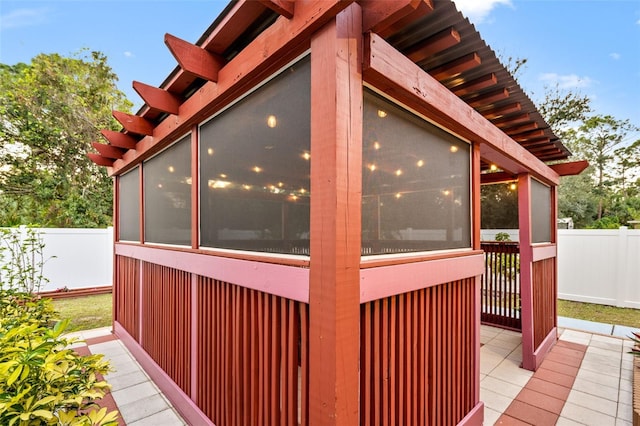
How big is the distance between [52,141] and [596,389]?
49.2 ft

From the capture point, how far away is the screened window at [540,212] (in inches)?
152

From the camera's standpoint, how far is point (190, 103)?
2.43m

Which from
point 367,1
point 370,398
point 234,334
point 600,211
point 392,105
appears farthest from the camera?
point 600,211

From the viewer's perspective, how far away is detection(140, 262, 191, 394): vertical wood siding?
106 inches

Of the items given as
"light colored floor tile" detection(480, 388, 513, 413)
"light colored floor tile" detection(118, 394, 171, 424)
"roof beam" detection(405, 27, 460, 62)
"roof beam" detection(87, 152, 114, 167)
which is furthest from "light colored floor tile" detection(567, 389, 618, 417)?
"roof beam" detection(87, 152, 114, 167)

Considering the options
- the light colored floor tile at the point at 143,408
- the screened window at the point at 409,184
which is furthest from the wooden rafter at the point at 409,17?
the light colored floor tile at the point at 143,408

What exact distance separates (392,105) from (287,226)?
97 cm

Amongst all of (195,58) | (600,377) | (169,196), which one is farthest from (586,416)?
(169,196)

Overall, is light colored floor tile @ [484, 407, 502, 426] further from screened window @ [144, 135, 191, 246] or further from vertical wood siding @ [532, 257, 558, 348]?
screened window @ [144, 135, 191, 246]

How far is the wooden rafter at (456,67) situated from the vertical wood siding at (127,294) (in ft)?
13.7

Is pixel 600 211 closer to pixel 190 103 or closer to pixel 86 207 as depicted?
pixel 190 103

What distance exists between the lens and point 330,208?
1.29 m

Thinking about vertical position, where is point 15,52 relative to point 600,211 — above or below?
above

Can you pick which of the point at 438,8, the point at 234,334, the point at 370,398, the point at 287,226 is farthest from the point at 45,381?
the point at 438,8
